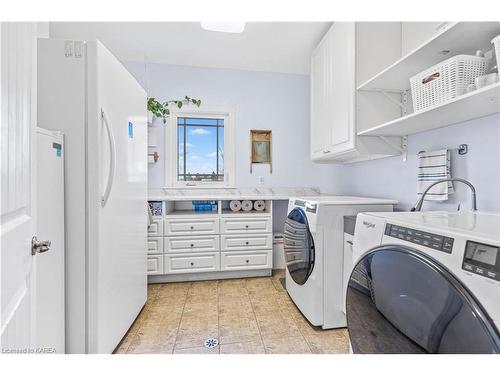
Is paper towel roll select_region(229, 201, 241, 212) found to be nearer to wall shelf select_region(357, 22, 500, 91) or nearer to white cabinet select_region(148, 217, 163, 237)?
white cabinet select_region(148, 217, 163, 237)

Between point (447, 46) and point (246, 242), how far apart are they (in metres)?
2.26

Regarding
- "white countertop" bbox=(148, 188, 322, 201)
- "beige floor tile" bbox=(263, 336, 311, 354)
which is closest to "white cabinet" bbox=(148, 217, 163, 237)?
"white countertop" bbox=(148, 188, 322, 201)

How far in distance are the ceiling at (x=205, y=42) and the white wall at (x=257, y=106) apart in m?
0.14

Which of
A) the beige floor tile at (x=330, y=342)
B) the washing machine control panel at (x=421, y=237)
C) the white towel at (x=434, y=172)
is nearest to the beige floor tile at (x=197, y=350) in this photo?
the beige floor tile at (x=330, y=342)

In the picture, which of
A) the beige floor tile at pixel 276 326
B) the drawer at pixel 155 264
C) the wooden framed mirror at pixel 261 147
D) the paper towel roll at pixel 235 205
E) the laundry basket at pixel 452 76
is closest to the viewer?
the laundry basket at pixel 452 76

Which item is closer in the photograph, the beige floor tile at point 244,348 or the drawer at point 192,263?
the beige floor tile at point 244,348

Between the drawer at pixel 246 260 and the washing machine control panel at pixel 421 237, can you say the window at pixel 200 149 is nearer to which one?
the drawer at pixel 246 260

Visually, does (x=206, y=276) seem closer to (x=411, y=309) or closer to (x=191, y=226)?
(x=191, y=226)

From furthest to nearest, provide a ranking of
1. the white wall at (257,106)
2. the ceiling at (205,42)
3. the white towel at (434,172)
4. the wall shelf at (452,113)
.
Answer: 1. the white wall at (257,106)
2. the ceiling at (205,42)
3. the white towel at (434,172)
4. the wall shelf at (452,113)

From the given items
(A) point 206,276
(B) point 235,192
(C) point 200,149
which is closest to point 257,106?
(C) point 200,149

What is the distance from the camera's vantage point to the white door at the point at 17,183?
60 centimetres

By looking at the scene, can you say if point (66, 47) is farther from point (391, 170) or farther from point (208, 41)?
point (391, 170)

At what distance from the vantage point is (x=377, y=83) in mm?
1788
